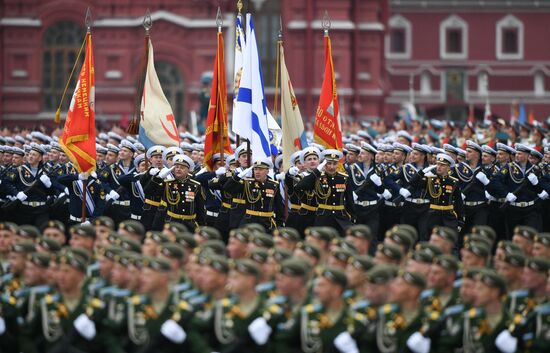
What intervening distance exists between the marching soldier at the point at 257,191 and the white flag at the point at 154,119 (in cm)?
209

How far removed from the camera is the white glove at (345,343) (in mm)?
10062

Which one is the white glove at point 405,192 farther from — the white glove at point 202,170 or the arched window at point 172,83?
the arched window at point 172,83

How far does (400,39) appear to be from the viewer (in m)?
58.5

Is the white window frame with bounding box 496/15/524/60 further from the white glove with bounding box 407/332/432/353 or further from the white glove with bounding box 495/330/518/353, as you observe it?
the white glove with bounding box 407/332/432/353

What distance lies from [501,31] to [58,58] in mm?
24490

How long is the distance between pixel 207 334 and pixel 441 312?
1763 millimetres

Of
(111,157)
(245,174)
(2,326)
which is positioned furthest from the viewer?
(111,157)

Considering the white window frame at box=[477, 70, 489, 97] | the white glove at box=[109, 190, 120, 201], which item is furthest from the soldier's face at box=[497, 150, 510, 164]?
the white window frame at box=[477, 70, 489, 97]

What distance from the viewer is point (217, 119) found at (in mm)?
18562

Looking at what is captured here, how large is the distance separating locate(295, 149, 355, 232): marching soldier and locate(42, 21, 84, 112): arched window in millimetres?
22386

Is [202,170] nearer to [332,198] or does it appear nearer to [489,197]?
[332,198]

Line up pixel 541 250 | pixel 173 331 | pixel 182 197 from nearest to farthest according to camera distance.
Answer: pixel 173 331, pixel 541 250, pixel 182 197

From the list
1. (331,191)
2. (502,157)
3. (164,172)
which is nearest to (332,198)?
(331,191)

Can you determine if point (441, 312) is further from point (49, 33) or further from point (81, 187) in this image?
point (49, 33)
